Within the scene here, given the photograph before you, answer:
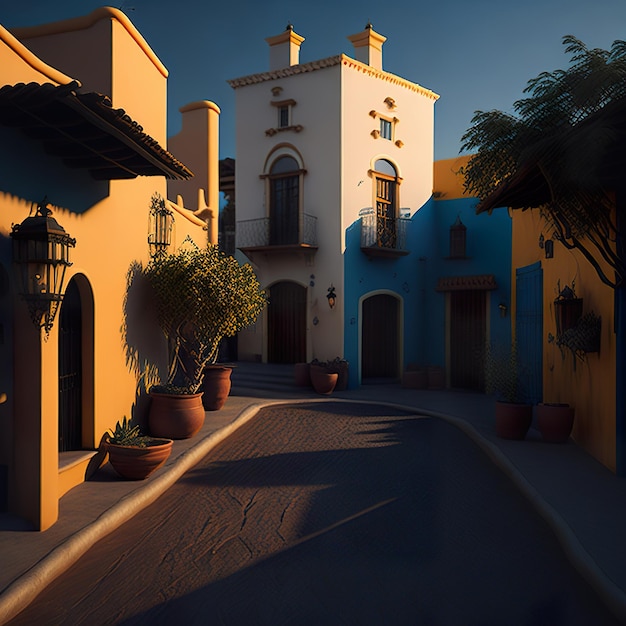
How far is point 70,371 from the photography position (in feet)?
23.0

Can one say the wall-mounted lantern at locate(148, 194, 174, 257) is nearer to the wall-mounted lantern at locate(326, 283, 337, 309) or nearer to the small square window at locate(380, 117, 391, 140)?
the wall-mounted lantern at locate(326, 283, 337, 309)

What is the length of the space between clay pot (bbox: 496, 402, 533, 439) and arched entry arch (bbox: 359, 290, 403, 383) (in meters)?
7.68

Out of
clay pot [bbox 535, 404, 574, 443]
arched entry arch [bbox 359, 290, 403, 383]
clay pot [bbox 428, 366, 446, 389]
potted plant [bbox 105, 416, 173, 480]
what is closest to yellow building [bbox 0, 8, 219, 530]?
potted plant [bbox 105, 416, 173, 480]

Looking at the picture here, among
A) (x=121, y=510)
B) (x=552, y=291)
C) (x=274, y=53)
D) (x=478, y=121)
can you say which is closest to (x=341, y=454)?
(x=121, y=510)

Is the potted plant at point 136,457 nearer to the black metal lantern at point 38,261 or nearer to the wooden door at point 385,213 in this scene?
the black metal lantern at point 38,261

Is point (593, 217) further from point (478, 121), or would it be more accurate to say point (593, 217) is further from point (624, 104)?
point (478, 121)

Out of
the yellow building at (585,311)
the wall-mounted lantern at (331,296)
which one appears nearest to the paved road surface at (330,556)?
the yellow building at (585,311)

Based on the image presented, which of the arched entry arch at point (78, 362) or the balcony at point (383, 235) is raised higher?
the balcony at point (383, 235)

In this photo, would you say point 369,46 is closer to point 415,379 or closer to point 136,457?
point 415,379

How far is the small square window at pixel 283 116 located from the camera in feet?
54.5

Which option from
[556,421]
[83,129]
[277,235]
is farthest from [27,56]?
[277,235]

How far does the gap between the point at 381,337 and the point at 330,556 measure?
12.2 meters

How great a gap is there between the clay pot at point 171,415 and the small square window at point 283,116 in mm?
10401

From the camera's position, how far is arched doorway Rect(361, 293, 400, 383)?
1675cm
